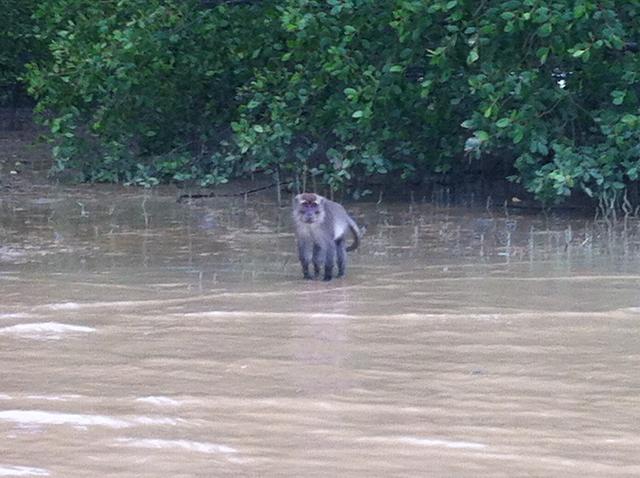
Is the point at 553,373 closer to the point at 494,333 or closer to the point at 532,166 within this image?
the point at 494,333

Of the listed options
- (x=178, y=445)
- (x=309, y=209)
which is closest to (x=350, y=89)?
(x=309, y=209)

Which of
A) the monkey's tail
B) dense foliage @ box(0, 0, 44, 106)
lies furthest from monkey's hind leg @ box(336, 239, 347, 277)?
dense foliage @ box(0, 0, 44, 106)

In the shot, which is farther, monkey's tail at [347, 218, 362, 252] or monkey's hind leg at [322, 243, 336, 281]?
monkey's tail at [347, 218, 362, 252]

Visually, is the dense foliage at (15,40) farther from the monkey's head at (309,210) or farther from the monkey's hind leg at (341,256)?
the monkey's hind leg at (341,256)

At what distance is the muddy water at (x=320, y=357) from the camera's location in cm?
521

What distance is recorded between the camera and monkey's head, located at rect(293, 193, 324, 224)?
10.2m

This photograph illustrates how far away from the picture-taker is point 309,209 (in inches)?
403

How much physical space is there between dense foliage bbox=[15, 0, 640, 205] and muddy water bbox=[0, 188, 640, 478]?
1.47 m

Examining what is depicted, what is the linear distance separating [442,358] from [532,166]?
23.1 feet

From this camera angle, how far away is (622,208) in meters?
13.4

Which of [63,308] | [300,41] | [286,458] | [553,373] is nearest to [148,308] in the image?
[63,308]

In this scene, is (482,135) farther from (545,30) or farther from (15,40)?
(15,40)

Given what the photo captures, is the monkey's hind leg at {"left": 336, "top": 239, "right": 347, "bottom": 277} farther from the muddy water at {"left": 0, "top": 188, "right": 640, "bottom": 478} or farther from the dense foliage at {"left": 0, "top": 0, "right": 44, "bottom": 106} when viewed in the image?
the dense foliage at {"left": 0, "top": 0, "right": 44, "bottom": 106}

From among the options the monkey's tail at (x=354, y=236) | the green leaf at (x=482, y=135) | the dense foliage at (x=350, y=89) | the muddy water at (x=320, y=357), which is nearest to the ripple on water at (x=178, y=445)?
the muddy water at (x=320, y=357)
